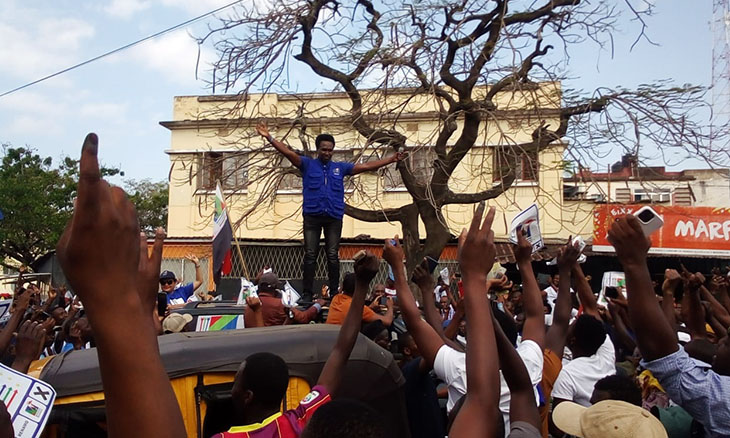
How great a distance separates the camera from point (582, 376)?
13.5ft

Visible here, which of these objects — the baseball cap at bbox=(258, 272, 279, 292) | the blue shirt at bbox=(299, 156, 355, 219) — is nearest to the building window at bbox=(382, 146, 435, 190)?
the blue shirt at bbox=(299, 156, 355, 219)

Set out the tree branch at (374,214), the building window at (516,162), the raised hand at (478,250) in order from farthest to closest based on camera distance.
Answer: the tree branch at (374,214) < the building window at (516,162) < the raised hand at (478,250)

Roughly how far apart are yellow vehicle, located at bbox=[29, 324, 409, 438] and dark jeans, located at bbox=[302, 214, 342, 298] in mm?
3047

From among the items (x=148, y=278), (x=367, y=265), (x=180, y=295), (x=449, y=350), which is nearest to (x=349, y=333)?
(x=367, y=265)

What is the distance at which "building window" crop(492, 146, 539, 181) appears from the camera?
848cm

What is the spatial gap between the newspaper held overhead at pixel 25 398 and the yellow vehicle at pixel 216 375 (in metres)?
0.57

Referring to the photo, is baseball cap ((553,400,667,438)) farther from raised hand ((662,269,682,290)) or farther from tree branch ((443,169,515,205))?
tree branch ((443,169,515,205))

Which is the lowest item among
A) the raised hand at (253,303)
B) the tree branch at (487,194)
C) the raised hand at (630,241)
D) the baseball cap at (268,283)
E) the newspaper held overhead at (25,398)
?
the newspaper held overhead at (25,398)

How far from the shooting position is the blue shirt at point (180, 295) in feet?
24.7

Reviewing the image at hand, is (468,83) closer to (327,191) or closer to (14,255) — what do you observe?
(327,191)

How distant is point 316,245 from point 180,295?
1.93 m

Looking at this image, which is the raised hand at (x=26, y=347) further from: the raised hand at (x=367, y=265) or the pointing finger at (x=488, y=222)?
the pointing finger at (x=488, y=222)

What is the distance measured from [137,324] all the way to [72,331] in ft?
15.7

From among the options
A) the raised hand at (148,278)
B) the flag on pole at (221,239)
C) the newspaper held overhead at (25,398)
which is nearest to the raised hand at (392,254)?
the raised hand at (148,278)
